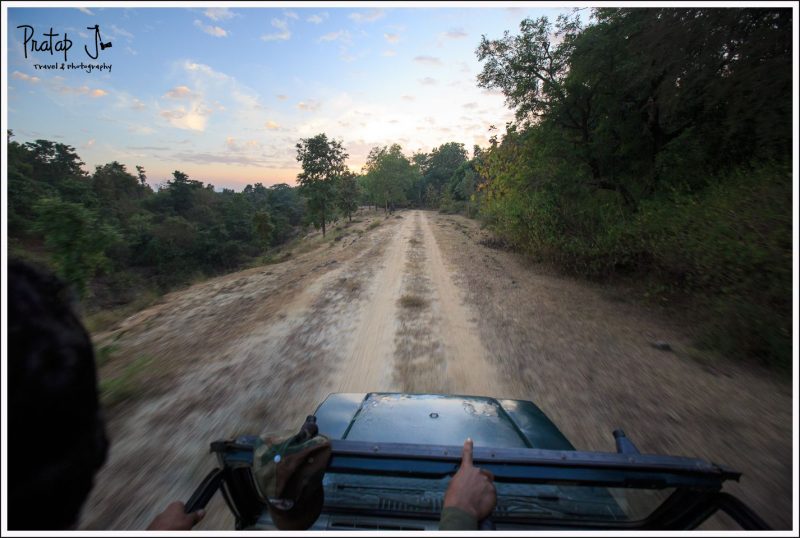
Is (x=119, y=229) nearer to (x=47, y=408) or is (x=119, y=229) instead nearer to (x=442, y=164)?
(x=47, y=408)

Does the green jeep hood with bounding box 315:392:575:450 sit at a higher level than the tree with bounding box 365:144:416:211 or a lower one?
lower

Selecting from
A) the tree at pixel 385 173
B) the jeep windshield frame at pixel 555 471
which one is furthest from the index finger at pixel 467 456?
the tree at pixel 385 173

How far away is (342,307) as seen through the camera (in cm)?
728

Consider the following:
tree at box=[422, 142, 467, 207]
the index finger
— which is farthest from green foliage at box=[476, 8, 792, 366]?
tree at box=[422, 142, 467, 207]

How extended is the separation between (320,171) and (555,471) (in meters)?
27.4

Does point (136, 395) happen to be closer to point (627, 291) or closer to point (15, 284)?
point (15, 284)

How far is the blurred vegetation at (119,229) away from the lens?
6422 mm

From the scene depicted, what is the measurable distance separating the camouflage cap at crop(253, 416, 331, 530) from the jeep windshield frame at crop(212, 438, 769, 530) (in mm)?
118

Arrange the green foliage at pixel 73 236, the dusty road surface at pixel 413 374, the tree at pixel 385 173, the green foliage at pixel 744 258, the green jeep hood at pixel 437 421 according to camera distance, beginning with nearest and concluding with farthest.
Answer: the green jeep hood at pixel 437 421 < the dusty road surface at pixel 413 374 < the green foliage at pixel 744 258 < the green foliage at pixel 73 236 < the tree at pixel 385 173

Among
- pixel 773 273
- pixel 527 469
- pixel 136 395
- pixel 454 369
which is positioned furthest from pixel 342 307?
pixel 773 273

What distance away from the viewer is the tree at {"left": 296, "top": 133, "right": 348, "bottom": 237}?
25.8 meters

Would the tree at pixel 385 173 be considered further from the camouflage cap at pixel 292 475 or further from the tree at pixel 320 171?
the camouflage cap at pixel 292 475

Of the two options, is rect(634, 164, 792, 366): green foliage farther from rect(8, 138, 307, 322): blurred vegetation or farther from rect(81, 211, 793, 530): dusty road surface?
rect(8, 138, 307, 322): blurred vegetation

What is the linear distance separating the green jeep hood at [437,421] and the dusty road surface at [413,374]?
1100 mm
